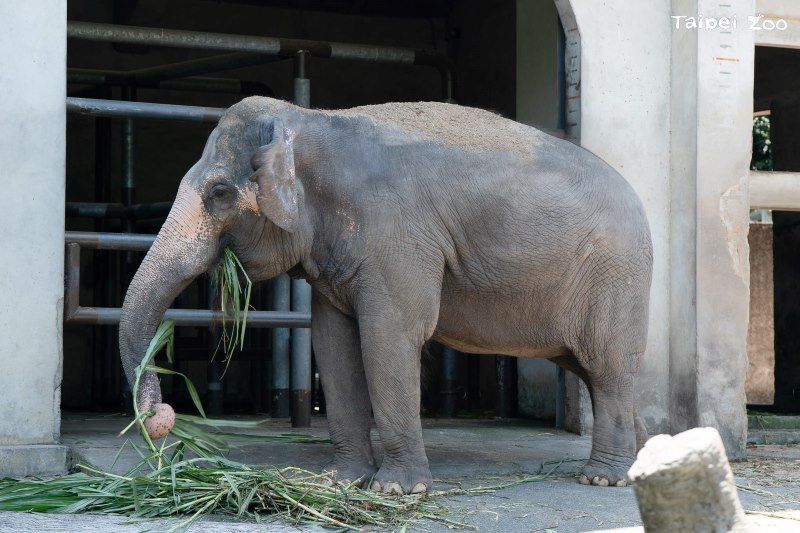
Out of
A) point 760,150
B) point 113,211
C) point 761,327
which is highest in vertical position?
point 760,150

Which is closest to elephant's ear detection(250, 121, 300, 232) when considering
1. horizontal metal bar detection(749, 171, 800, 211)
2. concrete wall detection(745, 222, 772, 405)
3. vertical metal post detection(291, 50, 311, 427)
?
vertical metal post detection(291, 50, 311, 427)

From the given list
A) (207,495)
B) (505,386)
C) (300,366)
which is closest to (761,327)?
(505,386)

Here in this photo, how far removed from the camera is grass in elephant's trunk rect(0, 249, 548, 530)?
4098 millimetres

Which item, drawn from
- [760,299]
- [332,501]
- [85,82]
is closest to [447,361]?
[85,82]

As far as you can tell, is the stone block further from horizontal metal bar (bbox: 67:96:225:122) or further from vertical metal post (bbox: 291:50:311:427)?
Result: vertical metal post (bbox: 291:50:311:427)

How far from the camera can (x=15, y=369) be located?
522 cm

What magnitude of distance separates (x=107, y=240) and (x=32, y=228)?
397 mm

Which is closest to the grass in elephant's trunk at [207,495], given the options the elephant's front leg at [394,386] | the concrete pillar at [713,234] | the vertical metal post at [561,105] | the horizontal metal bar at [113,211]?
the elephant's front leg at [394,386]

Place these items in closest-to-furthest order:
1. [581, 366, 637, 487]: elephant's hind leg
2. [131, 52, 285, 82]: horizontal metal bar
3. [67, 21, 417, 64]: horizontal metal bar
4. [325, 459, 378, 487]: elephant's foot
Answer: [325, 459, 378, 487]: elephant's foot, [581, 366, 637, 487]: elephant's hind leg, [67, 21, 417, 64]: horizontal metal bar, [131, 52, 285, 82]: horizontal metal bar

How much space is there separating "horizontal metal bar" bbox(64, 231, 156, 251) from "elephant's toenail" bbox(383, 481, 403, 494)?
1726 millimetres

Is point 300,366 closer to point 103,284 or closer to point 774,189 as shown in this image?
point 774,189

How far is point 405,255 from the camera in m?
4.84

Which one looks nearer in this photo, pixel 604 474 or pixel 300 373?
pixel 604 474

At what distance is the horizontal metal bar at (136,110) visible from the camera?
5598 millimetres
